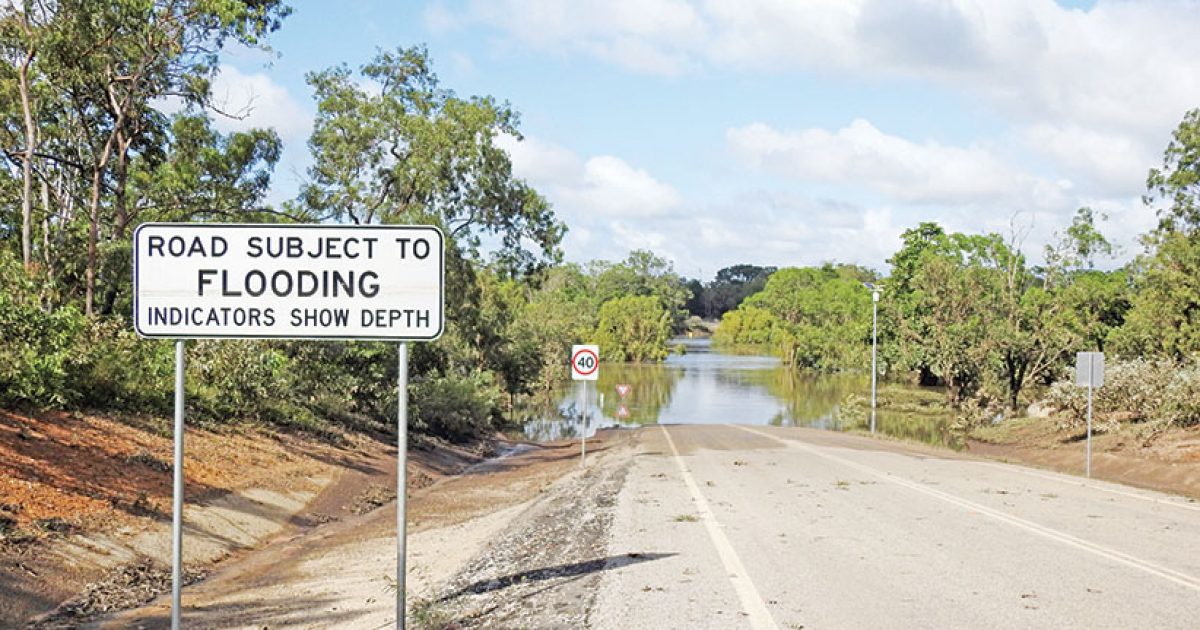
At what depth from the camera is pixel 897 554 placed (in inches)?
395

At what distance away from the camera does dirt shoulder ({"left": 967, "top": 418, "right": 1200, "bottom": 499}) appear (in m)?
25.8

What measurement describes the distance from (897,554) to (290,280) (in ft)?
21.2

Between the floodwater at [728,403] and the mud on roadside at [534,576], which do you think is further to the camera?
the floodwater at [728,403]

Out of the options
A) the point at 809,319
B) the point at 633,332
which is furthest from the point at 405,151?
the point at 809,319

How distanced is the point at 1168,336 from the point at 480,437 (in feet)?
96.6

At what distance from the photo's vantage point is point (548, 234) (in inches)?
1373

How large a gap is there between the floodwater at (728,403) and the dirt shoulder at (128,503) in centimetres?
1734

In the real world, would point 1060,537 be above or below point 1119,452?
above

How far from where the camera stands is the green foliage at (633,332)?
125562 mm

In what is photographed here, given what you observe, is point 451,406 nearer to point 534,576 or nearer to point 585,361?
point 585,361

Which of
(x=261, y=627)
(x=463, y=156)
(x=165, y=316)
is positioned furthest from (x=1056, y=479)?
(x=463, y=156)

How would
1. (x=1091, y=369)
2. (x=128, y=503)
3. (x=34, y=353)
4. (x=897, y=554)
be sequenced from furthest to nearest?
1. (x=1091, y=369)
2. (x=34, y=353)
3. (x=128, y=503)
4. (x=897, y=554)

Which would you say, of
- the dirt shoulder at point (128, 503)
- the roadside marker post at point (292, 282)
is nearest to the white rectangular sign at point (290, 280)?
the roadside marker post at point (292, 282)

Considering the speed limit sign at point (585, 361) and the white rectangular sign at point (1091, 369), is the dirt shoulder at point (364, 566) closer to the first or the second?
the speed limit sign at point (585, 361)
